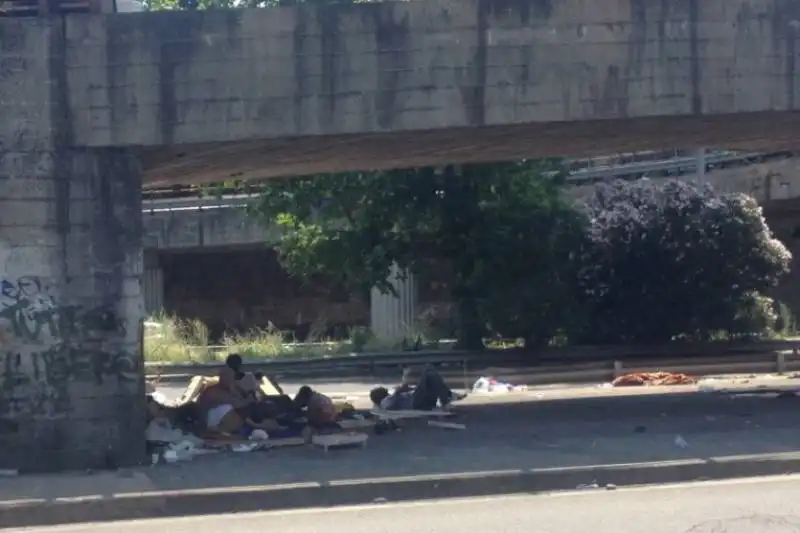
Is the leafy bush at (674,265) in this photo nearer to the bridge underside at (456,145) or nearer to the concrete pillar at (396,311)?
the concrete pillar at (396,311)

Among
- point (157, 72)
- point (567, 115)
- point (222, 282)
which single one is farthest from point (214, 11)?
point (222, 282)

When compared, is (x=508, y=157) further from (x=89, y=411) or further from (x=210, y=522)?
(x=210, y=522)

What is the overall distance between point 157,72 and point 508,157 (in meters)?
6.35

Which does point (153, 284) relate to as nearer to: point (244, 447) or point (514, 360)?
point (514, 360)

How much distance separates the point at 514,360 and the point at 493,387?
4214 mm

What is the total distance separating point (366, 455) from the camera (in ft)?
40.9

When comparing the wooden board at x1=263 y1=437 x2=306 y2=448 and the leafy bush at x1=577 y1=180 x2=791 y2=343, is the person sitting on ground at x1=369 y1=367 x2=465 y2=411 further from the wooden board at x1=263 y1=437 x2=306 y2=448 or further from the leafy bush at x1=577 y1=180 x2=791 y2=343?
the leafy bush at x1=577 y1=180 x2=791 y2=343

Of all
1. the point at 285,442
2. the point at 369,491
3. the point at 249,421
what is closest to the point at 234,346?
the point at 249,421

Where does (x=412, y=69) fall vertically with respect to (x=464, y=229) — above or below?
above

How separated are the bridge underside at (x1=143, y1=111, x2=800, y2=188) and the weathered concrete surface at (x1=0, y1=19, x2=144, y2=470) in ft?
3.40

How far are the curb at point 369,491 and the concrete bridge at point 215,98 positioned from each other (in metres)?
1.78

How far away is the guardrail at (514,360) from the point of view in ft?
75.4

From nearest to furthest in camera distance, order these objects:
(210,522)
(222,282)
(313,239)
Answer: (210,522)
(313,239)
(222,282)

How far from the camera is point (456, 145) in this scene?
48.4 feet
